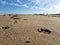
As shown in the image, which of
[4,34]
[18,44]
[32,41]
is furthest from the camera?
[4,34]

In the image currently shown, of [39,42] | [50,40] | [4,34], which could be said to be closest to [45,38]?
[50,40]

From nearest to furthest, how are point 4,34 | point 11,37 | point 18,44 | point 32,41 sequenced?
point 18,44, point 32,41, point 11,37, point 4,34

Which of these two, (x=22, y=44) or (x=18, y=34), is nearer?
(x=22, y=44)

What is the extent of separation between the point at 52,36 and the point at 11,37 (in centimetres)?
264

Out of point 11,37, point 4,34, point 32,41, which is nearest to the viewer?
point 32,41

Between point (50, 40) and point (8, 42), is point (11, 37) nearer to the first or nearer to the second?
point (8, 42)

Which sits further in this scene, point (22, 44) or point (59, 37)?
point (59, 37)

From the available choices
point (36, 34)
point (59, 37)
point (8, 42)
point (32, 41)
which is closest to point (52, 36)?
point (59, 37)

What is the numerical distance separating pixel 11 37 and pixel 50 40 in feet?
7.81

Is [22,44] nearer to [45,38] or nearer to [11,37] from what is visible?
[11,37]

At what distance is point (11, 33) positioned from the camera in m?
A: 8.26

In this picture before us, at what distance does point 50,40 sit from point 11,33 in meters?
2.66

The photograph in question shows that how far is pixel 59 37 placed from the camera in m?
7.84

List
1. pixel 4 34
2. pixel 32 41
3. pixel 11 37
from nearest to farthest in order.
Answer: pixel 32 41 < pixel 11 37 < pixel 4 34
